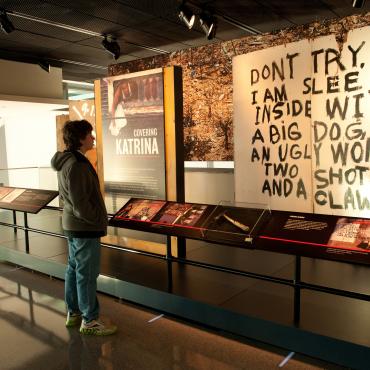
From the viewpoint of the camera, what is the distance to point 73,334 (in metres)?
3.04

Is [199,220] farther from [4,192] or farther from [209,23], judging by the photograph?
[4,192]

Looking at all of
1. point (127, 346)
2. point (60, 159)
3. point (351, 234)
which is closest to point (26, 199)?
point (60, 159)

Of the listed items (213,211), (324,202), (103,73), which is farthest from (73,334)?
(103,73)

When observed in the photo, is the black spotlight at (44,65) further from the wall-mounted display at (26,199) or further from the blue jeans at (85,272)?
the blue jeans at (85,272)

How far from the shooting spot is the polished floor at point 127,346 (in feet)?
8.54

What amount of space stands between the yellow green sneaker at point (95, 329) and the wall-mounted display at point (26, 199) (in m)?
1.76

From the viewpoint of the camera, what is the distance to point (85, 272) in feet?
9.45

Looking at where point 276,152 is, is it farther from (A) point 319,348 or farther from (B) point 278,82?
(A) point 319,348

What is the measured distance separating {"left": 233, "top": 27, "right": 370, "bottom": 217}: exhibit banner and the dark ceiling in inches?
14.8

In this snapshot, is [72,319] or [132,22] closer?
[72,319]

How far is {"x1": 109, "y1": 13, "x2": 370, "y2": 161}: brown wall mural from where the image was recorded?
5703 millimetres

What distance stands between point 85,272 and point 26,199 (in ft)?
7.33

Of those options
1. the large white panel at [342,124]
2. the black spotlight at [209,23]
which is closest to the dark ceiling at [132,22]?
the black spotlight at [209,23]

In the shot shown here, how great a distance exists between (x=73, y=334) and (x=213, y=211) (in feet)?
4.70
